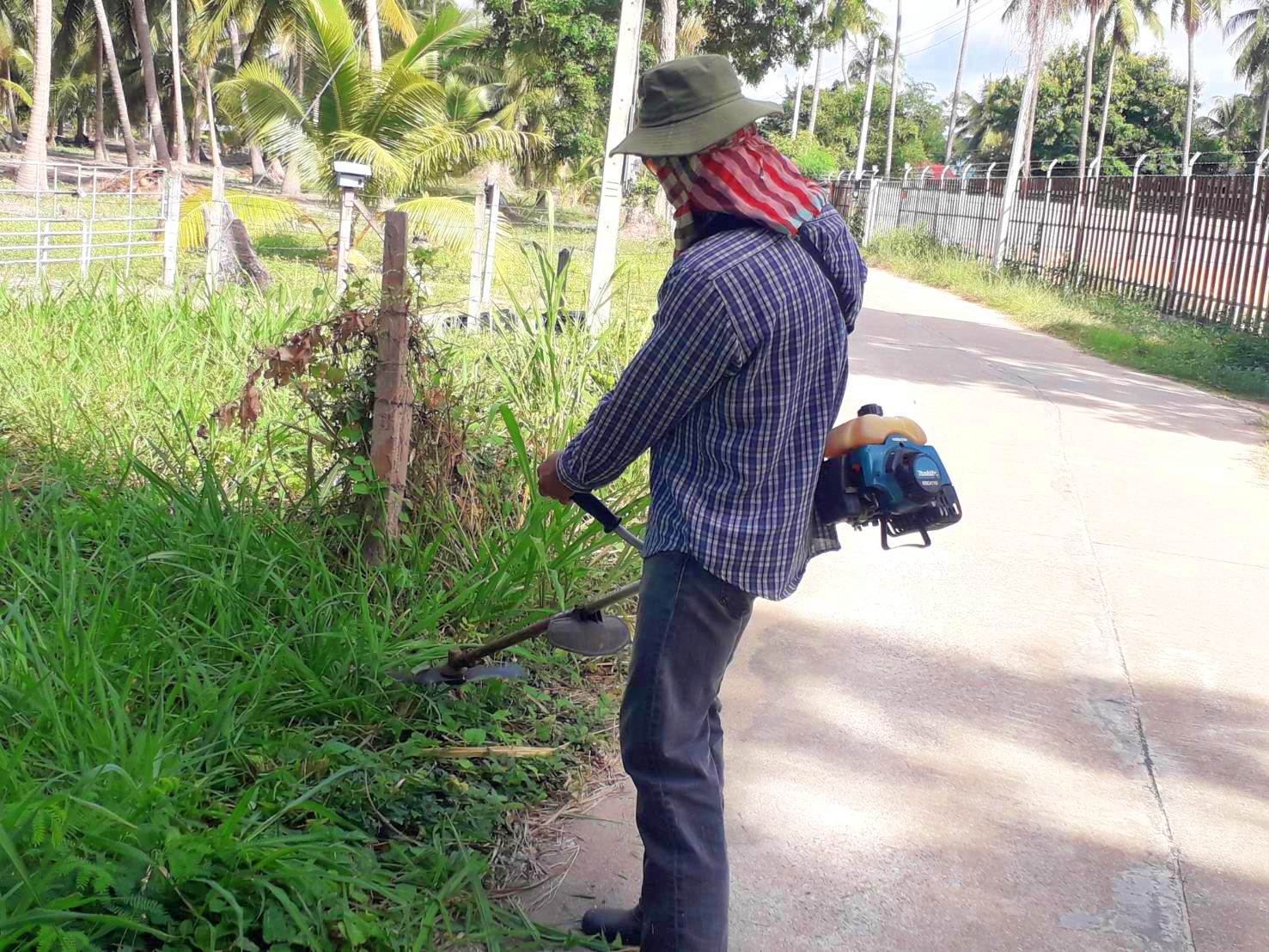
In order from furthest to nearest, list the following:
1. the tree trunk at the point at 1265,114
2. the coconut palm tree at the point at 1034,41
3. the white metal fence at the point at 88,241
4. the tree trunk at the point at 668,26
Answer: the tree trunk at the point at 1265,114, the coconut palm tree at the point at 1034,41, the tree trunk at the point at 668,26, the white metal fence at the point at 88,241

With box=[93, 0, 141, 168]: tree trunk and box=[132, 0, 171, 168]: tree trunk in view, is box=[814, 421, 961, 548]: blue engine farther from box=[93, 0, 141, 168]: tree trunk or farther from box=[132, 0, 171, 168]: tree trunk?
box=[93, 0, 141, 168]: tree trunk

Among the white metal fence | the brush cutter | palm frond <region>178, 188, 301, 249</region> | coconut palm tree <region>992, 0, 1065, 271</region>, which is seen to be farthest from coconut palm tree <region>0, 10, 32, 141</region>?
the brush cutter

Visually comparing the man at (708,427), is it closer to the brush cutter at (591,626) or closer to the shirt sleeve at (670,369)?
the shirt sleeve at (670,369)

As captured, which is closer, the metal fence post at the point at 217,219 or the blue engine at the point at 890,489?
the blue engine at the point at 890,489

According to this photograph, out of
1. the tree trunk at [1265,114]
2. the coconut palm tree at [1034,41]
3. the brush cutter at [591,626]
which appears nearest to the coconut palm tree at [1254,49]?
the tree trunk at [1265,114]

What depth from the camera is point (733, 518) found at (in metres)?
2.56

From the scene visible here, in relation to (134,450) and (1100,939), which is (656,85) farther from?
(134,450)

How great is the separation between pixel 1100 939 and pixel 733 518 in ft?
4.97

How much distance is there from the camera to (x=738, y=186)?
8.35ft

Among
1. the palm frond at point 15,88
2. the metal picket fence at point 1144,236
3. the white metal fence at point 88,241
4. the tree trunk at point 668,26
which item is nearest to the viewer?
the white metal fence at point 88,241

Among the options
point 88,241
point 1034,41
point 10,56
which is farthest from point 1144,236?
point 10,56

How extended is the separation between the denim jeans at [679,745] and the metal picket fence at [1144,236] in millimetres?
13410

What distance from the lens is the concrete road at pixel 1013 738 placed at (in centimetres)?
323

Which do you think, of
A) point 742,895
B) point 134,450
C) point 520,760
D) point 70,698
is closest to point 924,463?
point 742,895
